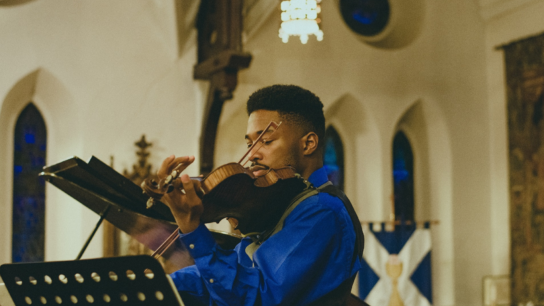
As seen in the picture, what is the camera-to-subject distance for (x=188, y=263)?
9.12ft

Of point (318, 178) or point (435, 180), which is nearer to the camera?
point (318, 178)

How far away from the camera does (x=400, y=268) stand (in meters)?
5.57

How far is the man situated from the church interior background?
3662 mm

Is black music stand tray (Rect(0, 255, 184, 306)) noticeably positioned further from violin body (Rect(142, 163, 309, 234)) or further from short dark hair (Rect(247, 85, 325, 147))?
short dark hair (Rect(247, 85, 325, 147))

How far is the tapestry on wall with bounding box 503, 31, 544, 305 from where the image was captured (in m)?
6.71

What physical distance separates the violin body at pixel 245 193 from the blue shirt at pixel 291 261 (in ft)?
0.27

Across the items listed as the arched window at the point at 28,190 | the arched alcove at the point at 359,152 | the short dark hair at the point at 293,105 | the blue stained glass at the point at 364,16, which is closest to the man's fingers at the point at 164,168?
the short dark hair at the point at 293,105

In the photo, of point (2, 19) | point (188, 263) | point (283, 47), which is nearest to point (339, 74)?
point (283, 47)

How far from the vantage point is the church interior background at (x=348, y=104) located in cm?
531

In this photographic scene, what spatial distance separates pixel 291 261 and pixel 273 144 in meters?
0.45

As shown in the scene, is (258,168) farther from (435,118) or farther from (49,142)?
(435,118)

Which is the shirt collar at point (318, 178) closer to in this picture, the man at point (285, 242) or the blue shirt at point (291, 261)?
the man at point (285, 242)

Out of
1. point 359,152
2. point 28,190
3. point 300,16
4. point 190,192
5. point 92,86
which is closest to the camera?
point 190,192

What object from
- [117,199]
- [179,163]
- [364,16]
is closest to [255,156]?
[179,163]
